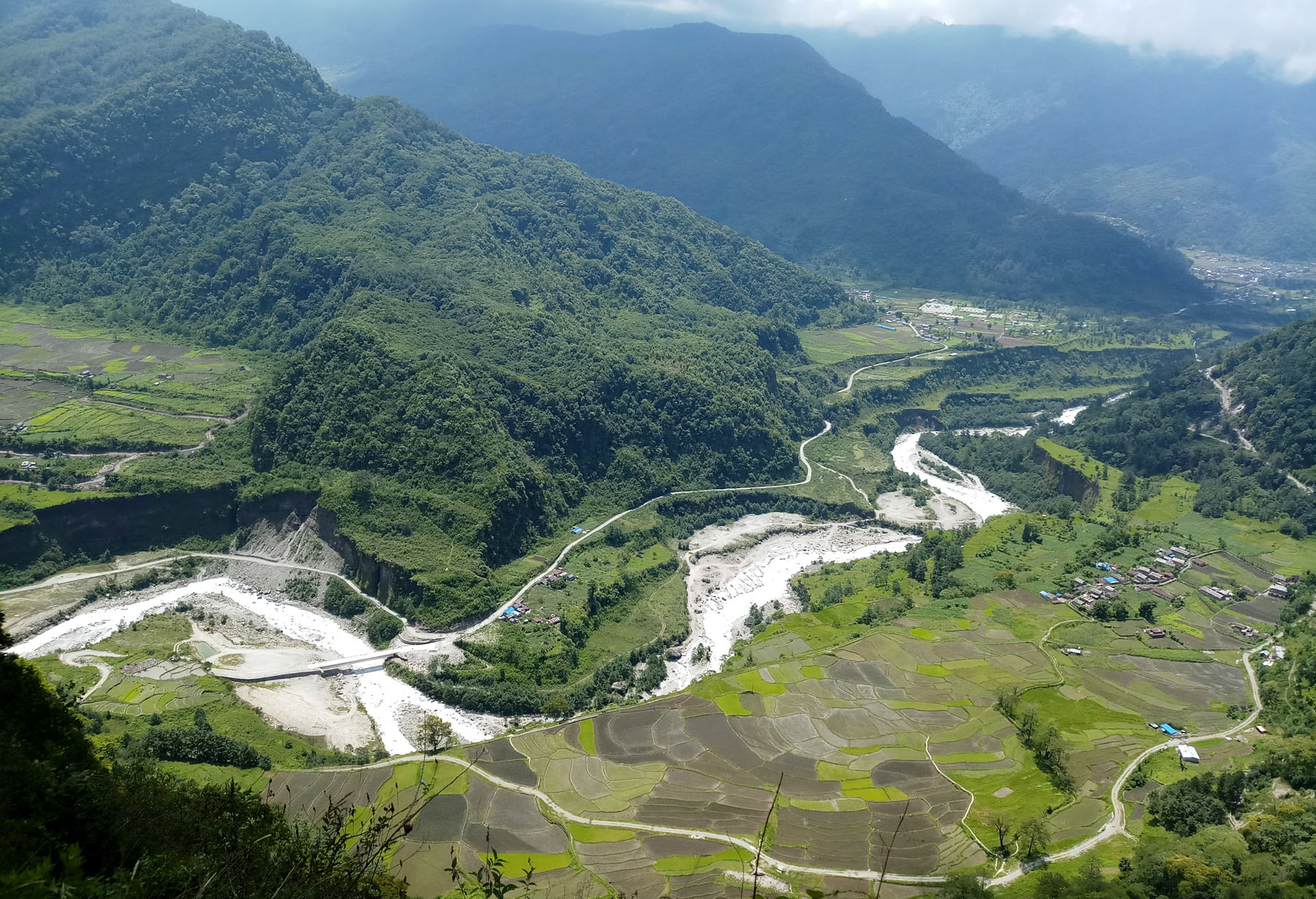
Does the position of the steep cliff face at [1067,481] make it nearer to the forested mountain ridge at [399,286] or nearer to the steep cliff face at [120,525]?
the forested mountain ridge at [399,286]

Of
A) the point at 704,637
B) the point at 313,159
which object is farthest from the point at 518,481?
the point at 313,159

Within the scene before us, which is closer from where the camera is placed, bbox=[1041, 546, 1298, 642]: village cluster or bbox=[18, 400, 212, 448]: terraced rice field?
bbox=[1041, 546, 1298, 642]: village cluster

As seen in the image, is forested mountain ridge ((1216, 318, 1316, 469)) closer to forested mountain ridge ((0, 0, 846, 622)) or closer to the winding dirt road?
the winding dirt road

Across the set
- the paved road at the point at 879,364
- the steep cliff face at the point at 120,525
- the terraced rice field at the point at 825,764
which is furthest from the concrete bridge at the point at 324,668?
the paved road at the point at 879,364

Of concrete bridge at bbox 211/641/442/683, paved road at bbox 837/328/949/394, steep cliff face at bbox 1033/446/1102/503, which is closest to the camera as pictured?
concrete bridge at bbox 211/641/442/683

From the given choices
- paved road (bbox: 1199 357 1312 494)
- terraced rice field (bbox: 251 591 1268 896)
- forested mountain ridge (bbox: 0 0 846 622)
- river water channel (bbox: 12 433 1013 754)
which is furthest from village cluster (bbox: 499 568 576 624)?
paved road (bbox: 1199 357 1312 494)

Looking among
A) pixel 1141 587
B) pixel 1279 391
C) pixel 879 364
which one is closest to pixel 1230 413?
pixel 1279 391

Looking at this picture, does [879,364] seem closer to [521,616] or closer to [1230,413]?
[1230,413]
